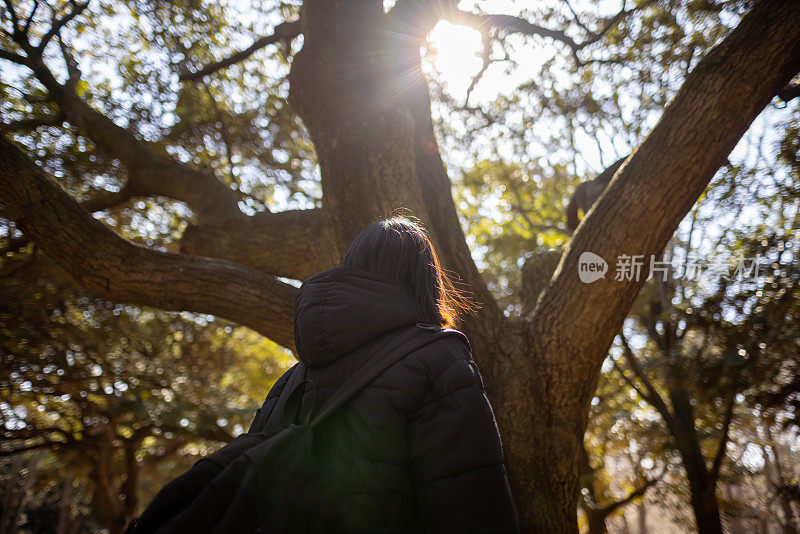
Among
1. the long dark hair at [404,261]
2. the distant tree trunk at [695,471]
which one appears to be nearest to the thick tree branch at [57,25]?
the long dark hair at [404,261]

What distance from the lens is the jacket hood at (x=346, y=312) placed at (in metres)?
1.34

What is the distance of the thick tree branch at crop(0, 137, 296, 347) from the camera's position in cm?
294

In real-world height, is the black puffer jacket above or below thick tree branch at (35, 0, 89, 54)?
below

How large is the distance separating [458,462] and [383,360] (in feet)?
1.08

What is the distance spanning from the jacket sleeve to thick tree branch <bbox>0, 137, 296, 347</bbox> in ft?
7.71

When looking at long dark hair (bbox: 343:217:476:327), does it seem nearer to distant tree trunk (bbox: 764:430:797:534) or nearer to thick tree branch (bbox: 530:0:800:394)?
thick tree branch (bbox: 530:0:800:394)

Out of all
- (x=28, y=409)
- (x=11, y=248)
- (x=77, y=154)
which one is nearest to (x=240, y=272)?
(x=11, y=248)

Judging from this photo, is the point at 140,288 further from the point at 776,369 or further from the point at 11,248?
the point at 776,369

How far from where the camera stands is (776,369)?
531 centimetres

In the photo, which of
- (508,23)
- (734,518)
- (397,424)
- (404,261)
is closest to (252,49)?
(508,23)

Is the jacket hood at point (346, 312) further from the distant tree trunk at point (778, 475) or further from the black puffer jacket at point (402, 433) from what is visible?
the distant tree trunk at point (778, 475)

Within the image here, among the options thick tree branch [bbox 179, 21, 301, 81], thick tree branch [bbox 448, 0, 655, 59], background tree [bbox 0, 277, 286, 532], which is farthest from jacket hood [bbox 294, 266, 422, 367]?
background tree [bbox 0, 277, 286, 532]

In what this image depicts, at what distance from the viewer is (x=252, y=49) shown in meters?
5.25

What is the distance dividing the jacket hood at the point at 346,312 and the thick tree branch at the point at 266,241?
8.76ft
